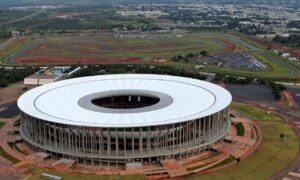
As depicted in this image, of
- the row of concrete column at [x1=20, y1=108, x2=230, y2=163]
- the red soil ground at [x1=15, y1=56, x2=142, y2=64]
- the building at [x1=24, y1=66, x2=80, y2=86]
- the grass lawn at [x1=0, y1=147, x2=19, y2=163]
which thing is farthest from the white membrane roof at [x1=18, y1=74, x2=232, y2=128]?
the red soil ground at [x1=15, y1=56, x2=142, y2=64]

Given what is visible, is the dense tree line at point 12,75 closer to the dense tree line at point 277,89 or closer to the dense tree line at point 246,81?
the dense tree line at point 246,81

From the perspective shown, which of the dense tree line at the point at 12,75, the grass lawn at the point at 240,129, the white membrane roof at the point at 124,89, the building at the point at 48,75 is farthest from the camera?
the dense tree line at the point at 12,75

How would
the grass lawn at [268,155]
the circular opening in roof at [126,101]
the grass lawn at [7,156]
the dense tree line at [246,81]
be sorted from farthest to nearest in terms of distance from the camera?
1. the dense tree line at [246,81]
2. the circular opening in roof at [126,101]
3. the grass lawn at [7,156]
4. the grass lawn at [268,155]

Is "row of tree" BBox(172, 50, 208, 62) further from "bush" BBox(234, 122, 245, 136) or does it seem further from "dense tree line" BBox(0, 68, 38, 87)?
"bush" BBox(234, 122, 245, 136)

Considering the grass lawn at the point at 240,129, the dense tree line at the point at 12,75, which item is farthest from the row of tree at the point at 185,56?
the grass lawn at the point at 240,129

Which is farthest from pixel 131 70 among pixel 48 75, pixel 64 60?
pixel 64 60

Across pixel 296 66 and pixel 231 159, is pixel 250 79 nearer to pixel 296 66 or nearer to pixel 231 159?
pixel 296 66

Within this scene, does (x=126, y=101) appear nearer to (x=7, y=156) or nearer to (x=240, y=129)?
(x=240, y=129)
